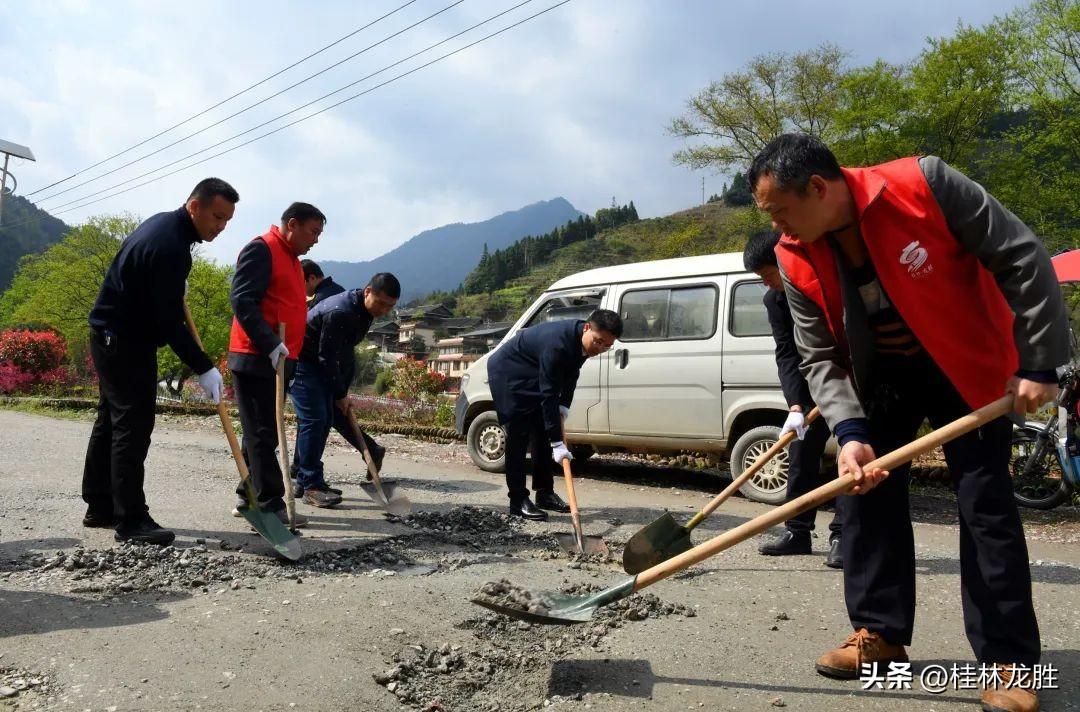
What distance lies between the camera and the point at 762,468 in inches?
240

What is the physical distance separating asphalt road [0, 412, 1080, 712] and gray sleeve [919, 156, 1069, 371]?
1.18 m

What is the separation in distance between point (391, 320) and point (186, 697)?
93474mm

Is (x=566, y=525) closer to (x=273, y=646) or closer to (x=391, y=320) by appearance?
(x=273, y=646)

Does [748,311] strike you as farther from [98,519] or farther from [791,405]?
[98,519]

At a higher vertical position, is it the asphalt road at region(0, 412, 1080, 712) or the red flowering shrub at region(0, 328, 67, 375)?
the red flowering shrub at region(0, 328, 67, 375)

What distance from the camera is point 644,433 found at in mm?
6828

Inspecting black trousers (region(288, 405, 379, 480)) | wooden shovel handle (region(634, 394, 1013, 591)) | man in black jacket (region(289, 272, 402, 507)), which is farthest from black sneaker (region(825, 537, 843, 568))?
black trousers (region(288, 405, 379, 480))

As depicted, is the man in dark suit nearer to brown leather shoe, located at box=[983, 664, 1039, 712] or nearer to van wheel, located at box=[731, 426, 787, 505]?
van wheel, located at box=[731, 426, 787, 505]

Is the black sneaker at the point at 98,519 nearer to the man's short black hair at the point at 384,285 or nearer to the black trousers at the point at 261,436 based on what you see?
the black trousers at the point at 261,436

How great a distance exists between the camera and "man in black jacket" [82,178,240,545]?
394 cm

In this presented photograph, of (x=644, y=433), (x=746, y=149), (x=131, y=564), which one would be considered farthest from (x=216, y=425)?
(x=746, y=149)

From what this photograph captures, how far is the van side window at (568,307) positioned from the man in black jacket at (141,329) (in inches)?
146

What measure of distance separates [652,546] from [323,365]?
297 cm

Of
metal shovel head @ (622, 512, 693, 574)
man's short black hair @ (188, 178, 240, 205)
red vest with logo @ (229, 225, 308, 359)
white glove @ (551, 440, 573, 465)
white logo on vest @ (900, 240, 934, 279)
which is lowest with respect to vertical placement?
metal shovel head @ (622, 512, 693, 574)
